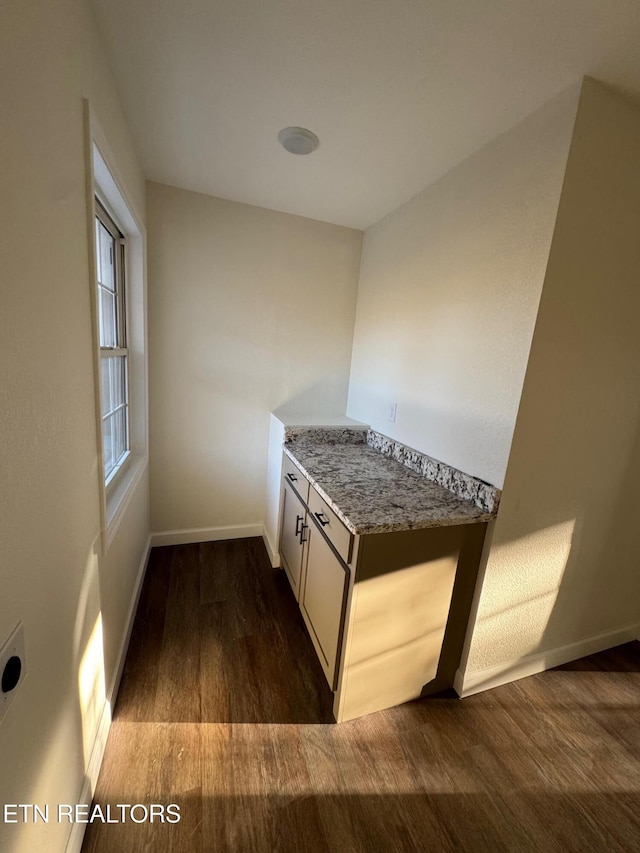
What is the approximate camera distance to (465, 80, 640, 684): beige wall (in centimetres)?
121

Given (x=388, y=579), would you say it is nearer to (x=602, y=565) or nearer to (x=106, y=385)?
(x=602, y=565)

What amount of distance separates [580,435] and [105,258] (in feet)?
7.95

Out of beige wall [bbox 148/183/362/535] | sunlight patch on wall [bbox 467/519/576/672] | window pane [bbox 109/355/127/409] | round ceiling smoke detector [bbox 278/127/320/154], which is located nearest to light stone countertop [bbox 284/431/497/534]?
sunlight patch on wall [bbox 467/519/576/672]

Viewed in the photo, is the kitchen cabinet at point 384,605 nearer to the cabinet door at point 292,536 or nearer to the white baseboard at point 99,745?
the cabinet door at point 292,536

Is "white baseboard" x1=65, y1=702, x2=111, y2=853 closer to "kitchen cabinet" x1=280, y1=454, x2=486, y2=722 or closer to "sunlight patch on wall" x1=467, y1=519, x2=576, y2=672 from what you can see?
"kitchen cabinet" x1=280, y1=454, x2=486, y2=722

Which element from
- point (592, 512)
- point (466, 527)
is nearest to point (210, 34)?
point (466, 527)

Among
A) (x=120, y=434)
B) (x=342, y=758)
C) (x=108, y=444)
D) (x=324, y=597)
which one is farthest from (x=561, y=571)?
(x=120, y=434)

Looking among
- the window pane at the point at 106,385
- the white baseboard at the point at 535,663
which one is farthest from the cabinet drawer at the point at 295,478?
the white baseboard at the point at 535,663

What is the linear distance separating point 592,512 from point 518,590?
0.51 metres

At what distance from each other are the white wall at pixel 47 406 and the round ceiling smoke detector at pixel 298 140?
0.69 meters

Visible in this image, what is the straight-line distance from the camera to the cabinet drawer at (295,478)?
178 cm

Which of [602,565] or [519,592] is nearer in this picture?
[519,592]

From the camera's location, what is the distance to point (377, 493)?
4.97ft

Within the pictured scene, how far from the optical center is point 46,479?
81 cm
